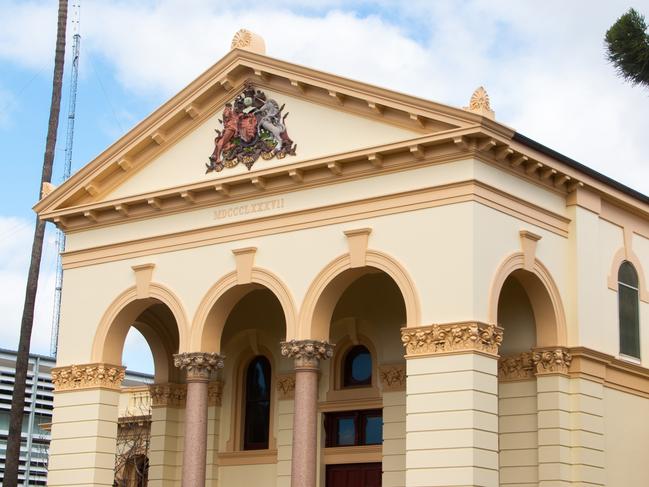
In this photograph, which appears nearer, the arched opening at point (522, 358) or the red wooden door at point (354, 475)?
the arched opening at point (522, 358)

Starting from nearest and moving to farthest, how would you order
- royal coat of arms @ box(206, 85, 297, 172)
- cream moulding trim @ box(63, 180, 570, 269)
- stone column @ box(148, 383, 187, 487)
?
cream moulding trim @ box(63, 180, 570, 269) → royal coat of arms @ box(206, 85, 297, 172) → stone column @ box(148, 383, 187, 487)

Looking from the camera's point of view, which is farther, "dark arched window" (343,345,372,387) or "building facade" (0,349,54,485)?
"building facade" (0,349,54,485)

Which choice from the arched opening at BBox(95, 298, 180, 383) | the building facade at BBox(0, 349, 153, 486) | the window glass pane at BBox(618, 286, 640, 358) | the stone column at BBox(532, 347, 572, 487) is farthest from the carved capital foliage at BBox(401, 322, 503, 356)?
the building facade at BBox(0, 349, 153, 486)

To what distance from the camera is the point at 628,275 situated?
2972 centimetres

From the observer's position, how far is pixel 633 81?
23.1m

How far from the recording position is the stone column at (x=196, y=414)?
2792cm

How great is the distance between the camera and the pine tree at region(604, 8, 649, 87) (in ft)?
74.0

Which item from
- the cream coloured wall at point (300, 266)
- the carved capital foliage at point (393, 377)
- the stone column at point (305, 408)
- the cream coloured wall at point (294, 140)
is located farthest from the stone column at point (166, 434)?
the stone column at point (305, 408)

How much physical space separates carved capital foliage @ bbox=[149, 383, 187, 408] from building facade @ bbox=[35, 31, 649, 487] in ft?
0.26

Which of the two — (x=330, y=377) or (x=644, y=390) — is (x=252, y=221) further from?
(x=644, y=390)

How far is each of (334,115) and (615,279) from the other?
720 cm

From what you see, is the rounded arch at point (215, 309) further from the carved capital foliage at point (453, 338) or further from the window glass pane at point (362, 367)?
the carved capital foliage at point (453, 338)

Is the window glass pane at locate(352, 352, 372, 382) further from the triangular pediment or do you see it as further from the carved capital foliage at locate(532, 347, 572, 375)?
→ the triangular pediment

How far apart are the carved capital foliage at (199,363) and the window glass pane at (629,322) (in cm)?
881
